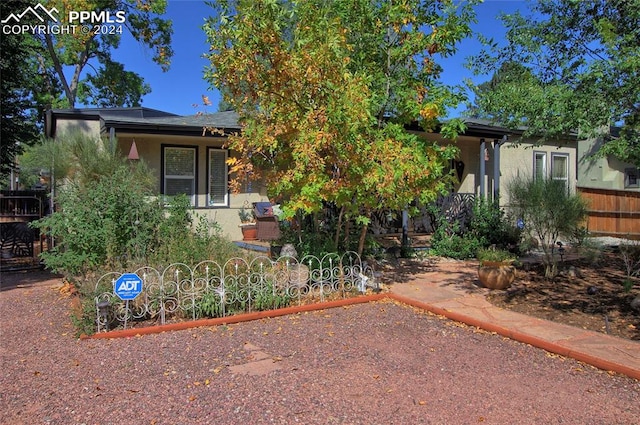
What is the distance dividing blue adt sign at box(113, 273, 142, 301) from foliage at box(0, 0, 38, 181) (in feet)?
25.8

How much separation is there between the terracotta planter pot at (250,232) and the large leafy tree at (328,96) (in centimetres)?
462

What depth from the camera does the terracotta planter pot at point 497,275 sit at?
7359 mm

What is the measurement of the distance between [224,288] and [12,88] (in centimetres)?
1028

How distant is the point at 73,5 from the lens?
17.2 m

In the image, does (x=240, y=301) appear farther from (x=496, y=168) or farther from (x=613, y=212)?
(x=613, y=212)

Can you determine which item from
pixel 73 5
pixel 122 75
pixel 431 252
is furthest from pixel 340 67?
pixel 122 75

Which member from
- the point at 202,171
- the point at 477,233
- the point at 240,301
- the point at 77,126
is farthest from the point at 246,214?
the point at 240,301

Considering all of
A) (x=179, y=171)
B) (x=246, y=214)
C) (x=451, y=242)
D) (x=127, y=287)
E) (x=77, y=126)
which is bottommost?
(x=127, y=287)

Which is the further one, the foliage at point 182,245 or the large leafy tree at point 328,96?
the foliage at point 182,245

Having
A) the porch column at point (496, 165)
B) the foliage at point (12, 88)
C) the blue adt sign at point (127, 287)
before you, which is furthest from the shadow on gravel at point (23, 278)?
the porch column at point (496, 165)

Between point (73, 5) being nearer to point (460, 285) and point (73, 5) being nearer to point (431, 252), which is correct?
point (431, 252)

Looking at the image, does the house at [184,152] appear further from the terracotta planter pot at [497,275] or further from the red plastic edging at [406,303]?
the terracotta planter pot at [497,275]

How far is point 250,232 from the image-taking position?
11.9m

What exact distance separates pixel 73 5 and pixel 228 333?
17.0 meters
